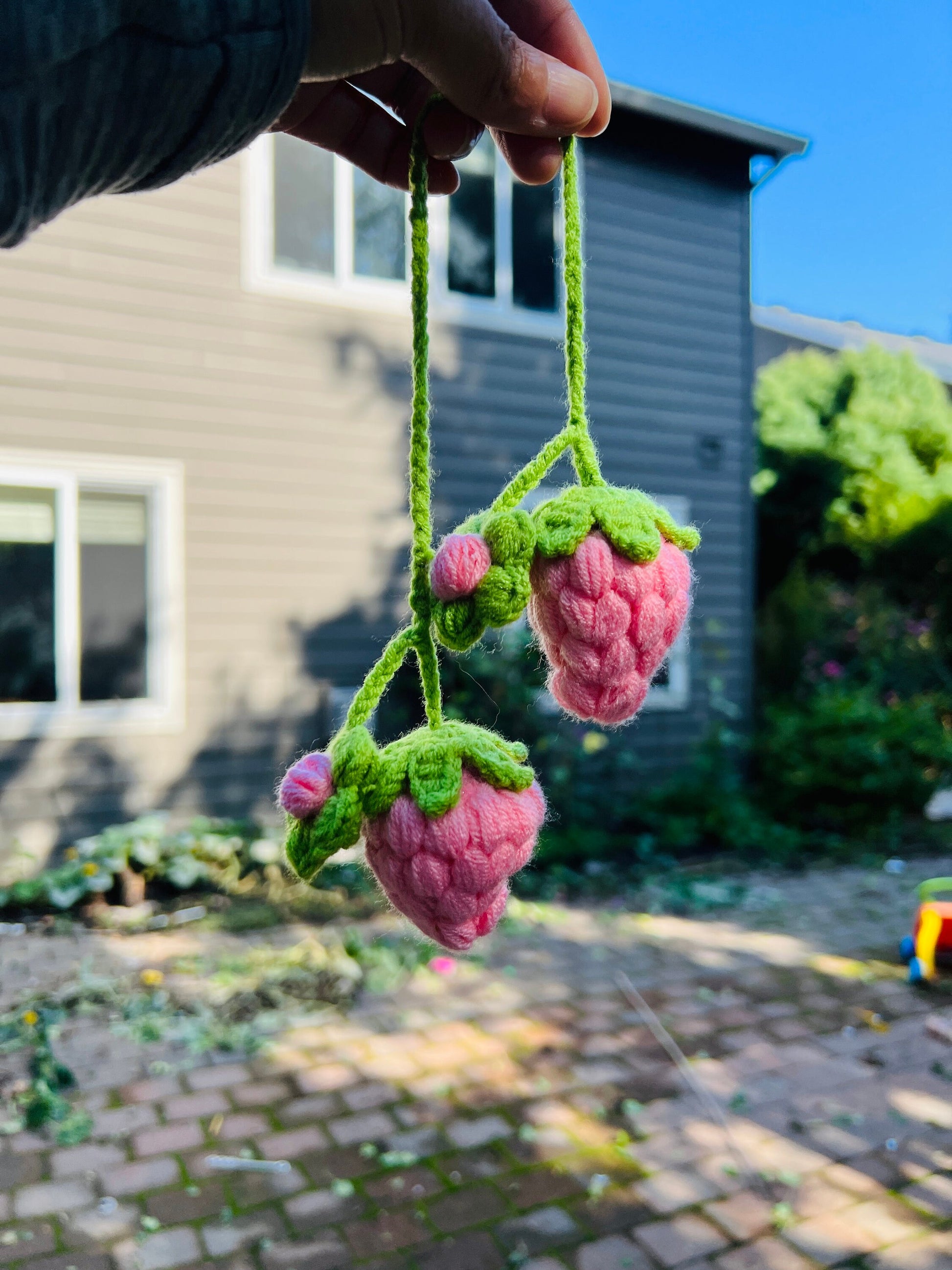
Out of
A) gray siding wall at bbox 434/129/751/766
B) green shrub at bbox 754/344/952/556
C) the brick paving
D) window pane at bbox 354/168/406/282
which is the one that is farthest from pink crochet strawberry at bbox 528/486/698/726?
green shrub at bbox 754/344/952/556

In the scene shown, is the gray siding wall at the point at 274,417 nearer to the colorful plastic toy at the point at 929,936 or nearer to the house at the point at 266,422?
the house at the point at 266,422

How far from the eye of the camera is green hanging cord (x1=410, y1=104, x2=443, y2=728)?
2.96 ft

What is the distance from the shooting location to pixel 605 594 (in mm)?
943

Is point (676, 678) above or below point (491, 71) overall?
below

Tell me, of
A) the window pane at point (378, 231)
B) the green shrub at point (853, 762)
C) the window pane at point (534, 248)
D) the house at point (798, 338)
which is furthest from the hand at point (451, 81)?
the house at point (798, 338)

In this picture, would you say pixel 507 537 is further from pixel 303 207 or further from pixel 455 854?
pixel 303 207

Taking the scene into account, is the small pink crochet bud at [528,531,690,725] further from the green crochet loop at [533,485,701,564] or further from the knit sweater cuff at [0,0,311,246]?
the knit sweater cuff at [0,0,311,246]

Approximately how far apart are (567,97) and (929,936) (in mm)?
4509

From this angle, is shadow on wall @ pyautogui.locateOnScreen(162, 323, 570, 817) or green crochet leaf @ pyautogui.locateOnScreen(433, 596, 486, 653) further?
shadow on wall @ pyautogui.locateOnScreen(162, 323, 570, 817)

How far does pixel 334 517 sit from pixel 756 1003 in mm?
3932

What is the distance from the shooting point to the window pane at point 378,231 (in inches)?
258

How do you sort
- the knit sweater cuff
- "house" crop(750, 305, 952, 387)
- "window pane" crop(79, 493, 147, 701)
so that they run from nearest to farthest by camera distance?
1. the knit sweater cuff
2. "window pane" crop(79, 493, 147, 701)
3. "house" crop(750, 305, 952, 387)

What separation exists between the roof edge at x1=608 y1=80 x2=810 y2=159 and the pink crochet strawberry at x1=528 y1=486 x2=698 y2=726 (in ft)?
22.2

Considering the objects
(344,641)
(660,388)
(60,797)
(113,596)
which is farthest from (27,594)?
(660,388)
